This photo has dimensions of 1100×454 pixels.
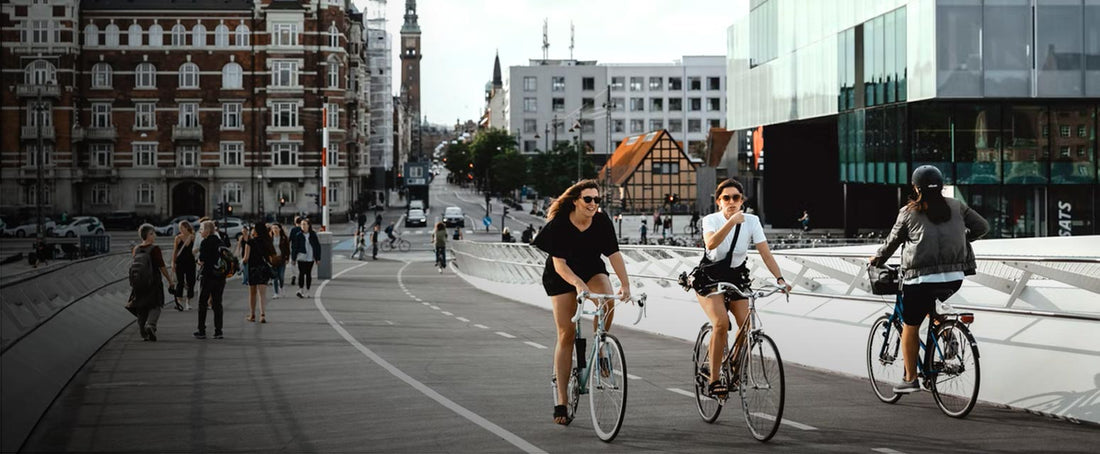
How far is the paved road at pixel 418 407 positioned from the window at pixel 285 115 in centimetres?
7656

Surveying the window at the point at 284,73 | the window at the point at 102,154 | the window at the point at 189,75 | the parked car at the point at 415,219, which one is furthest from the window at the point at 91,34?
the parked car at the point at 415,219

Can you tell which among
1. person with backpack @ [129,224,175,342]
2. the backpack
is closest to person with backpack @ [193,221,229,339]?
person with backpack @ [129,224,175,342]

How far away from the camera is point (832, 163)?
72.5 metres

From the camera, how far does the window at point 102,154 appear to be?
92.5 m

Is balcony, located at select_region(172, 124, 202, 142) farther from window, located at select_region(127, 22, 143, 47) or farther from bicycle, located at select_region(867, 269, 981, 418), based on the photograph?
bicycle, located at select_region(867, 269, 981, 418)

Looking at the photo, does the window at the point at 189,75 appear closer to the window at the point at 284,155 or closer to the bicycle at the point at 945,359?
the window at the point at 284,155

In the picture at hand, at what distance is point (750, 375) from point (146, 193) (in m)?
→ 89.0

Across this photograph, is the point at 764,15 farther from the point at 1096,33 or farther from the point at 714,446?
the point at 714,446

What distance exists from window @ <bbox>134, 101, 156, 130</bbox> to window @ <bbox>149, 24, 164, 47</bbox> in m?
4.23

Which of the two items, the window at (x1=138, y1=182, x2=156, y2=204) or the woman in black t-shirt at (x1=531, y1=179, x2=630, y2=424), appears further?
the window at (x1=138, y1=182, x2=156, y2=204)

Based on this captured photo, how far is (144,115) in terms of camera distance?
93.4 meters

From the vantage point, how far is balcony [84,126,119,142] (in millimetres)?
92000

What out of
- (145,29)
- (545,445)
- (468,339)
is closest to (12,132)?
(145,29)

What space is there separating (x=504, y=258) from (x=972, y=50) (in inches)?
930
